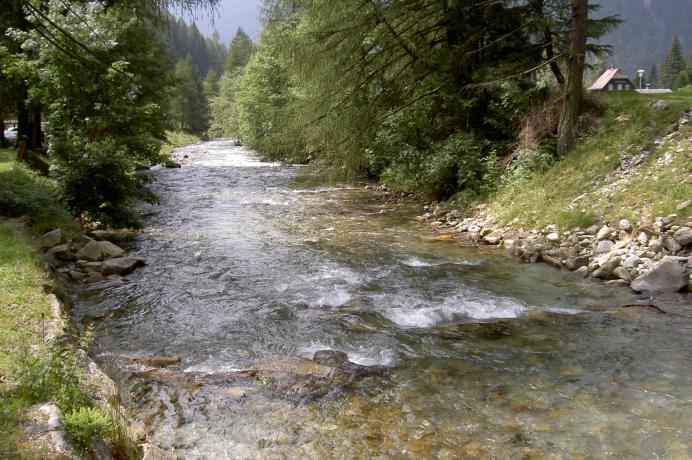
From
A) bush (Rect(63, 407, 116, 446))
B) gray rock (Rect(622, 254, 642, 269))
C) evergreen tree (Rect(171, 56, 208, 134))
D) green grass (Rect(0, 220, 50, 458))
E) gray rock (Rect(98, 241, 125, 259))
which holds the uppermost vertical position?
evergreen tree (Rect(171, 56, 208, 134))

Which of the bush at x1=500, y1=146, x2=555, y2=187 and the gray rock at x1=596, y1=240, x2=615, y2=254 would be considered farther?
the bush at x1=500, y1=146, x2=555, y2=187

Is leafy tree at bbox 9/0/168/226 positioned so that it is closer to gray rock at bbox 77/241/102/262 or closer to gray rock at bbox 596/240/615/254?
gray rock at bbox 77/241/102/262

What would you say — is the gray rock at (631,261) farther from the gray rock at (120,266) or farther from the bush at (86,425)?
the gray rock at (120,266)

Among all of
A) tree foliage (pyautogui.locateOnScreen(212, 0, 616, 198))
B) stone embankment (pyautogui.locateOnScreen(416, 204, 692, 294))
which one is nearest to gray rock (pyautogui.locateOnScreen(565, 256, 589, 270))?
stone embankment (pyautogui.locateOnScreen(416, 204, 692, 294))

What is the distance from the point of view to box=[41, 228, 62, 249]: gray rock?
A: 10254 millimetres

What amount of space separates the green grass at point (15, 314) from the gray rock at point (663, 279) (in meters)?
8.27

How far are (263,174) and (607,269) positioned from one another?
2063 centimetres

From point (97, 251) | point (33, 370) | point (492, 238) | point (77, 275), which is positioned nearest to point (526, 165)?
point (492, 238)

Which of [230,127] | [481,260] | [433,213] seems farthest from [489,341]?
[230,127]

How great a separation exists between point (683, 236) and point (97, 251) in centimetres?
1086

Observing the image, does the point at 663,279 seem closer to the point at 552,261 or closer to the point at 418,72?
the point at 552,261

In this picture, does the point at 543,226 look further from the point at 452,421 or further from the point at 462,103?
the point at 452,421

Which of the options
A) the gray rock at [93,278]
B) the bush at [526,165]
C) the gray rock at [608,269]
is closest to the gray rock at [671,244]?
the gray rock at [608,269]

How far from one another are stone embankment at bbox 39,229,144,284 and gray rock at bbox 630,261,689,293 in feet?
30.0
